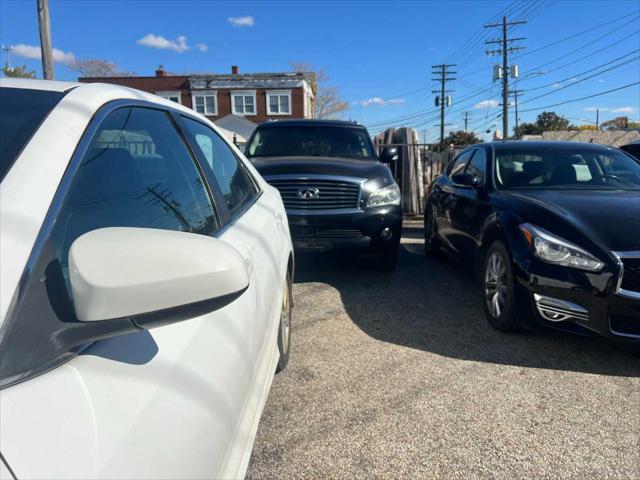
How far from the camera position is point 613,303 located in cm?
303

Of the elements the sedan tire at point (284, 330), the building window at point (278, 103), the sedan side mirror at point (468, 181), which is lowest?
the sedan tire at point (284, 330)

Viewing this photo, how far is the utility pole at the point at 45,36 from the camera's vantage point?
8719mm

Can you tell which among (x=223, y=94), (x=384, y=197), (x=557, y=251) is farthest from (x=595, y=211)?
(x=223, y=94)

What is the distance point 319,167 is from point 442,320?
212cm

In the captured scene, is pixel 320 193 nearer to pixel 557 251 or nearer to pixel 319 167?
pixel 319 167

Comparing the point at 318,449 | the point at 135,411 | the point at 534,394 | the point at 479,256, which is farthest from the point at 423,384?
the point at 135,411

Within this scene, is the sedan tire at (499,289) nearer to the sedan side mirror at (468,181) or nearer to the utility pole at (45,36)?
the sedan side mirror at (468,181)

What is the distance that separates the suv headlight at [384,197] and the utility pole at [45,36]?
7.55 metres

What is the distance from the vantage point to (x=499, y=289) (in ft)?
12.5

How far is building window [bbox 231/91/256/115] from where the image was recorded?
3891 centimetres

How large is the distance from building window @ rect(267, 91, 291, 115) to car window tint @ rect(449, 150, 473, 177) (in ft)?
113

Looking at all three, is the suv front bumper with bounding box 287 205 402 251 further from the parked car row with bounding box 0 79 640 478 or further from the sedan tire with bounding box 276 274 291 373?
the parked car row with bounding box 0 79 640 478

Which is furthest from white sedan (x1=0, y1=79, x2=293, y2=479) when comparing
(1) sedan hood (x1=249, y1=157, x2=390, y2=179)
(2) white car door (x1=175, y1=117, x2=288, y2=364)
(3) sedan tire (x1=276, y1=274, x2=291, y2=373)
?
(1) sedan hood (x1=249, y1=157, x2=390, y2=179)

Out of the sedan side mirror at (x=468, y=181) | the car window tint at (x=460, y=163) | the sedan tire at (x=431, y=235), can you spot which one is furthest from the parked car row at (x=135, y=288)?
the sedan tire at (x=431, y=235)
